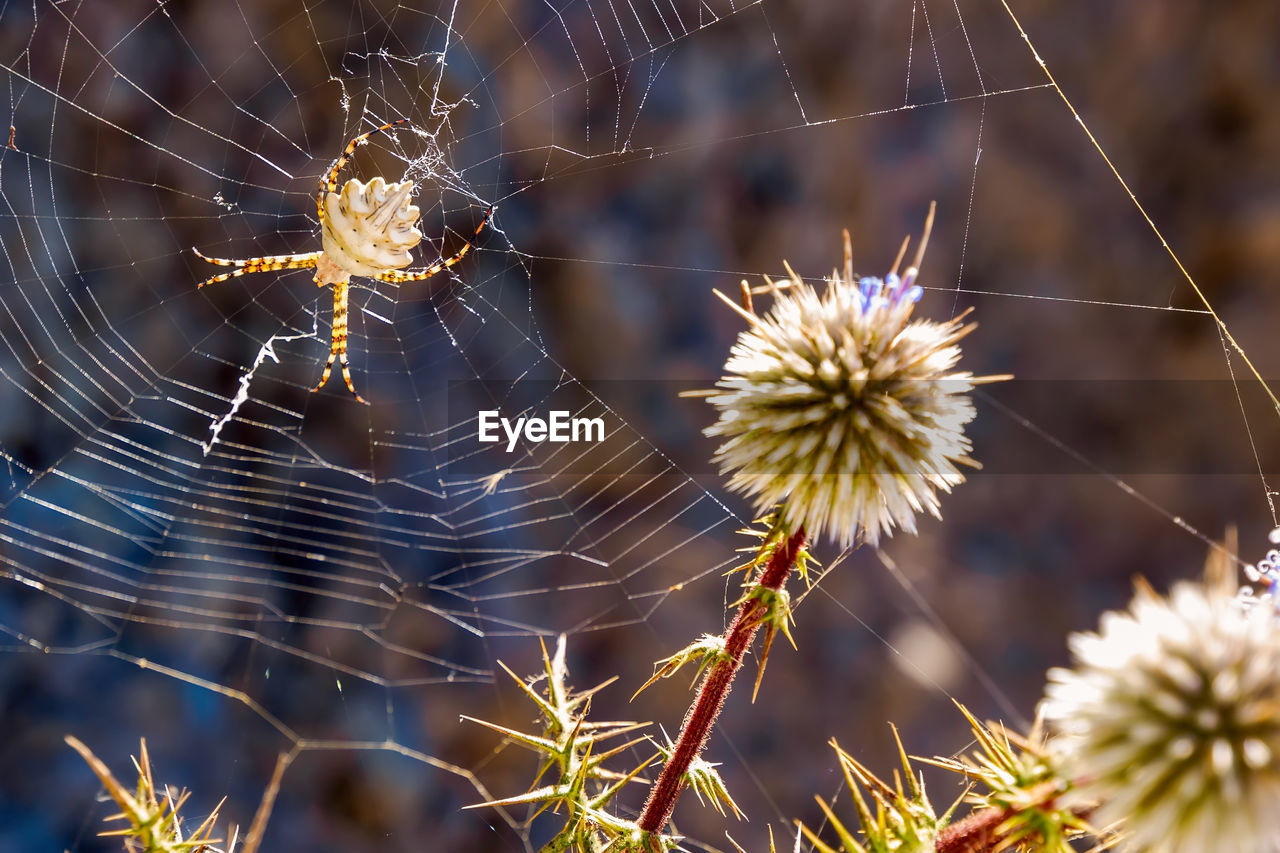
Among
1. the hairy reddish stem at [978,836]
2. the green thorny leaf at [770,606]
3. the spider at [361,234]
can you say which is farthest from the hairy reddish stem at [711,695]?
the spider at [361,234]

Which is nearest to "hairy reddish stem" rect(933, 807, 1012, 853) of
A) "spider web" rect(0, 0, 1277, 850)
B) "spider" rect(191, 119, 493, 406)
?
"spider" rect(191, 119, 493, 406)

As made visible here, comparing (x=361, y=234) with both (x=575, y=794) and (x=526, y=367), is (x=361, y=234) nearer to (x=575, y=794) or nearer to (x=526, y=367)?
(x=526, y=367)

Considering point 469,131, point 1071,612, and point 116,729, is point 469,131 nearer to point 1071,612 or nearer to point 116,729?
point 116,729

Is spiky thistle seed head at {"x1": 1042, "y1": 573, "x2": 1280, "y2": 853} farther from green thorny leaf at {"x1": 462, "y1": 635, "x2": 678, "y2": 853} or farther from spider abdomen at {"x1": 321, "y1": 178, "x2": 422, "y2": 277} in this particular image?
spider abdomen at {"x1": 321, "y1": 178, "x2": 422, "y2": 277}

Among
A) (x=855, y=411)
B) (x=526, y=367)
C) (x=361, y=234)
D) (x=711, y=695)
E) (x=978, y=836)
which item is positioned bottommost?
(x=978, y=836)

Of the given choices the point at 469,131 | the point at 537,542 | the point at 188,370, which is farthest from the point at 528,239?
the point at 188,370

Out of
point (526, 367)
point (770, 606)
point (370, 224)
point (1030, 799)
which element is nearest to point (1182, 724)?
point (1030, 799)
